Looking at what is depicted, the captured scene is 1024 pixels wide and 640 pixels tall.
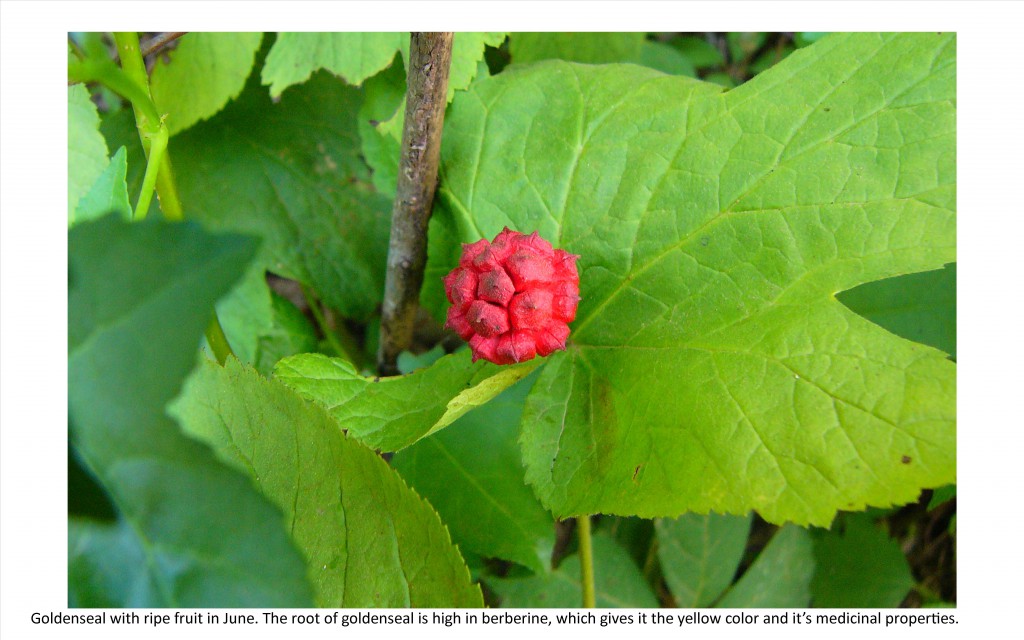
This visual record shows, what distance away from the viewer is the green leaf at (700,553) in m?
2.00

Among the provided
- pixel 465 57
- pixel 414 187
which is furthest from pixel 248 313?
pixel 465 57

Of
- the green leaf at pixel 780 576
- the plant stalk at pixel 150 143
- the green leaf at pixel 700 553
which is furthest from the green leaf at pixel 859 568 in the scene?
the plant stalk at pixel 150 143

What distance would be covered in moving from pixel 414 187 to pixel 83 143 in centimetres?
72

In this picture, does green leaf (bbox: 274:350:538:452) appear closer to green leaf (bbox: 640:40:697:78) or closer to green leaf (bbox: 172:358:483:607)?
green leaf (bbox: 172:358:483:607)

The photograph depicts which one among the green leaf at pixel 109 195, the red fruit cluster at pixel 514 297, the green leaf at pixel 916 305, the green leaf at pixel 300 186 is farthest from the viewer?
the green leaf at pixel 300 186

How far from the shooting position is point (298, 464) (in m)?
1.16

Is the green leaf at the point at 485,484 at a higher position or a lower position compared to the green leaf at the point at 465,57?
lower

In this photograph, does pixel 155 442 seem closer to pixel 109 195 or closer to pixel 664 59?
pixel 109 195

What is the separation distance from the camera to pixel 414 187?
4.66 ft

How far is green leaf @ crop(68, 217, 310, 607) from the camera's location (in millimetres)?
780

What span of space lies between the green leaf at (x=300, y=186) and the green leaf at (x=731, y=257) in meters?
0.49

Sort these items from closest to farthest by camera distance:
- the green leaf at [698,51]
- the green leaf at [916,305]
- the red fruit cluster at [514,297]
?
the red fruit cluster at [514,297] → the green leaf at [916,305] → the green leaf at [698,51]

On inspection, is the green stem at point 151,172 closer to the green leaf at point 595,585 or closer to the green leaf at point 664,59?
the green leaf at point 595,585

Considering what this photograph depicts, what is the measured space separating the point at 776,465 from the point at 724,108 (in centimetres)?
66
